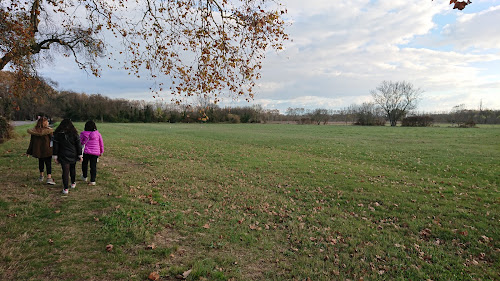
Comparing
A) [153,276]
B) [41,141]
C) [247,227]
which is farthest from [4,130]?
[153,276]

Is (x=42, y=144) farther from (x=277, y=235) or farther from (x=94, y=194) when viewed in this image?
(x=277, y=235)

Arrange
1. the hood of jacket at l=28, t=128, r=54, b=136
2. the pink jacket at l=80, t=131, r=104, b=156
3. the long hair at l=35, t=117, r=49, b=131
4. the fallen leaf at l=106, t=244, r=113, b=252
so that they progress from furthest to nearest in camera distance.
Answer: the pink jacket at l=80, t=131, r=104, b=156, the long hair at l=35, t=117, r=49, b=131, the hood of jacket at l=28, t=128, r=54, b=136, the fallen leaf at l=106, t=244, r=113, b=252

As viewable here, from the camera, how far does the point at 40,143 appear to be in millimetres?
7809

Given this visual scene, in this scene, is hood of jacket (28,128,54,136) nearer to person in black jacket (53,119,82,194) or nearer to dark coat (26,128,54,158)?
dark coat (26,128,54,158)

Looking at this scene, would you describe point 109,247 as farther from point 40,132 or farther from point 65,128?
point 40,132

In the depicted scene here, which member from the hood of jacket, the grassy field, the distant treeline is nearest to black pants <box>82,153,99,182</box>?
the grassy field

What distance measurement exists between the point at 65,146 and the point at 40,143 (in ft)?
4.27

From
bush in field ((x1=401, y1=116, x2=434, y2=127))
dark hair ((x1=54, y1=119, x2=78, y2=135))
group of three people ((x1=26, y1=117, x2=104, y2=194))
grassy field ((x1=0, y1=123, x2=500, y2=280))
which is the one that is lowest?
grassy field ((x1=0, y1=123, x2=500, y2=280))

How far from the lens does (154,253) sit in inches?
179

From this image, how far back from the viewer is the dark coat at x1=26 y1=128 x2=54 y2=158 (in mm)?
7723

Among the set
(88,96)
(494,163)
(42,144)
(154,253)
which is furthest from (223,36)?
(88,96)

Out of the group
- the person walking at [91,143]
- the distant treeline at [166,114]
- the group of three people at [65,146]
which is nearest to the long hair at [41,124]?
the group of three people at [65,146]

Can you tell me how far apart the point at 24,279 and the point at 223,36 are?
660cm

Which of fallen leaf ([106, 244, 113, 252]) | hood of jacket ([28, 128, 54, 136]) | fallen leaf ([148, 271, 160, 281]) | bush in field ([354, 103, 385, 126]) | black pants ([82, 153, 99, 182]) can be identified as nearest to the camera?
fallen leaf ([148, 271, 160, 281])
